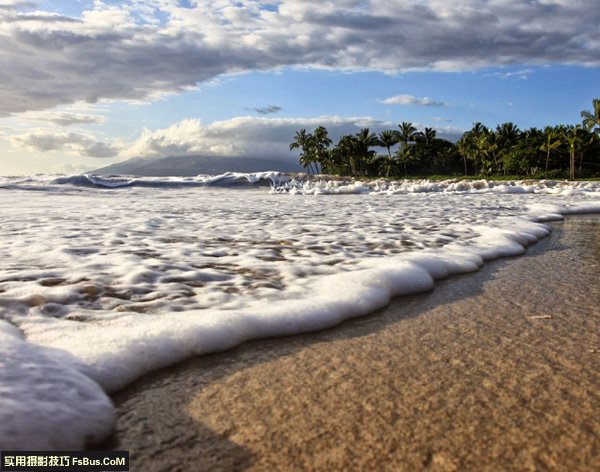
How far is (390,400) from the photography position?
157 centimetres

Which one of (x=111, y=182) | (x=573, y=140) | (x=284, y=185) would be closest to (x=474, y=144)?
(x=573, y=140)

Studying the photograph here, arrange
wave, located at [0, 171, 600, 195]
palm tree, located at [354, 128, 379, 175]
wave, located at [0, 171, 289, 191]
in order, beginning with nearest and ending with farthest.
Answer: wave, located at [0, 171, 600, 195] → wave, located at [0, 171, 289, 191] → palm tree, located at [354, 128, 379, 175]

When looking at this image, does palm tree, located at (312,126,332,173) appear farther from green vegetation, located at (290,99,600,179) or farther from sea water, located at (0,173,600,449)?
sea water, located at (0,173,600,449)

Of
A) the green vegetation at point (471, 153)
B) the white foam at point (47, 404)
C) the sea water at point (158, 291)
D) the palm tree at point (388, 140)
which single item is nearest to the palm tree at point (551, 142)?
the green vegetation at point (471, 153)

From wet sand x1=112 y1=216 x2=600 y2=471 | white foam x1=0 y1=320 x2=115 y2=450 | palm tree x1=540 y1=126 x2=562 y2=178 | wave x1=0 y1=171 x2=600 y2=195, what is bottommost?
wave x1=0 y1=171 x2=600 y2=195

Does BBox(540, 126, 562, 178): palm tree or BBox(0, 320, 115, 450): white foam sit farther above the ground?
BBox(540, 126, 562, 178): palm tree

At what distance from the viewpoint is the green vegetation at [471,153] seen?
5259cm

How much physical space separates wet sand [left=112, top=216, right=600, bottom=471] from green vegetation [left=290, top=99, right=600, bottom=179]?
2174 inches

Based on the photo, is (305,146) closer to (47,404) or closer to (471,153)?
(471,153)

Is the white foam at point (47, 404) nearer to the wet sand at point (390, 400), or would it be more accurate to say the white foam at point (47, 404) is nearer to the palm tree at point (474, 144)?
the wet sand at point (390, 400)

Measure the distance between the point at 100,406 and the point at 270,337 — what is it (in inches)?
33.7

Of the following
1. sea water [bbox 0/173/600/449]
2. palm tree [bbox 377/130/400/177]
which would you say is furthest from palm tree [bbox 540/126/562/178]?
sea water [bbox 0/173/600/449]

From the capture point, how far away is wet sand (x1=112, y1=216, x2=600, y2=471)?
4.17 ft

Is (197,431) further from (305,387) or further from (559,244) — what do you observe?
(559,244)
